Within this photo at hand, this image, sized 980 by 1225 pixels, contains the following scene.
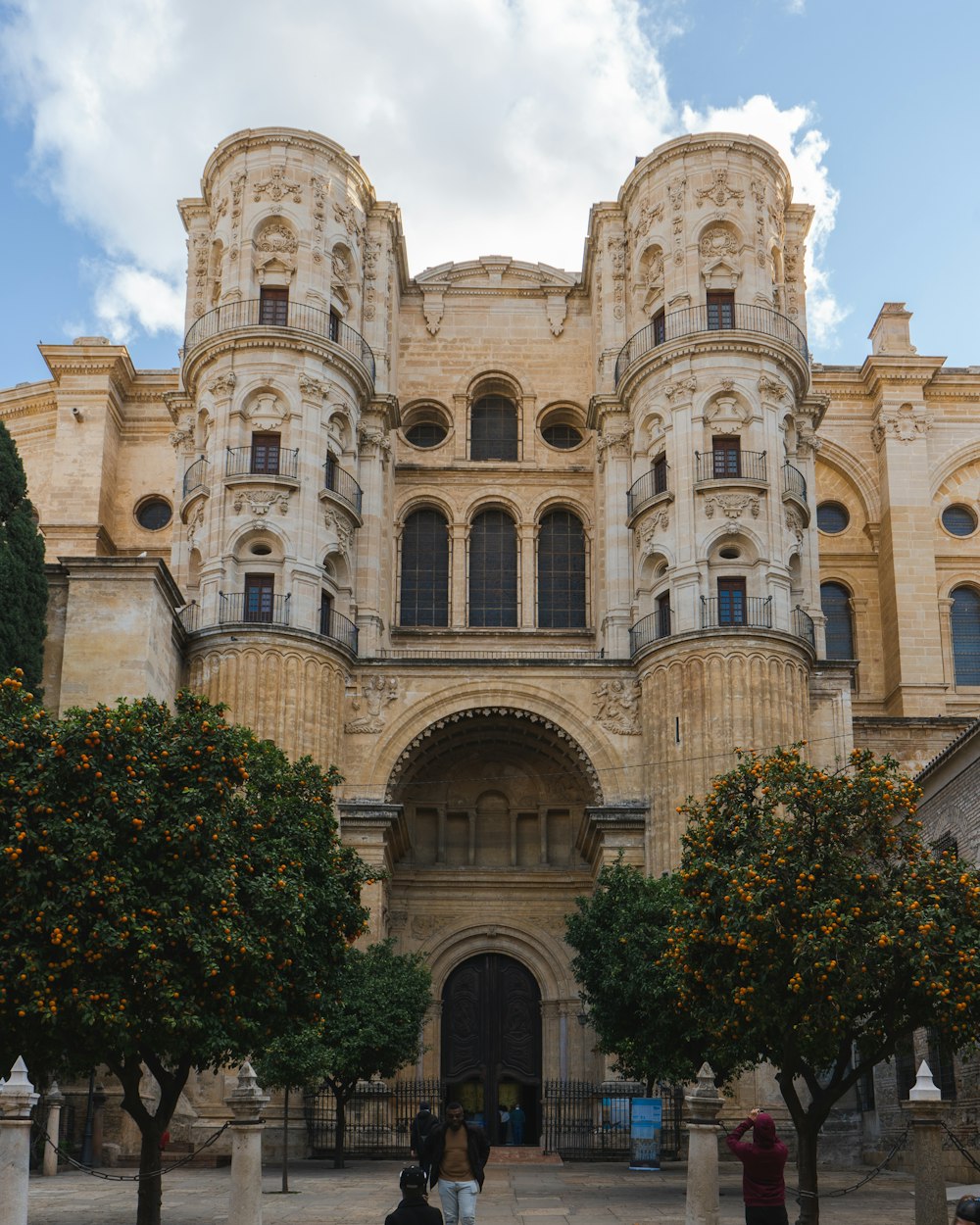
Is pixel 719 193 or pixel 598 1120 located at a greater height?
pixel 719 193

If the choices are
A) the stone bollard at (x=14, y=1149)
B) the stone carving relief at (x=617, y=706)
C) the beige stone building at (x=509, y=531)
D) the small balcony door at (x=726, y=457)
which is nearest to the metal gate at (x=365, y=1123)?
the beige stone building at (x=509, y=531)

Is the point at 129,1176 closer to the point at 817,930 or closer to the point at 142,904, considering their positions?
the point at 142,904

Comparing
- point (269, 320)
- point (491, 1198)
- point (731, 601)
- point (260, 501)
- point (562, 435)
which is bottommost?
point (491, 1198)

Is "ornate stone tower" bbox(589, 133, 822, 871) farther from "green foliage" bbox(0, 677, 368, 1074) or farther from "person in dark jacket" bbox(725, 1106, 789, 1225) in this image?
"person in dark jacket" bbox(725, 1106, 789, 1225)

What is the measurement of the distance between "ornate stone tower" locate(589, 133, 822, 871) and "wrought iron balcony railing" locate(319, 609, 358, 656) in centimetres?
618

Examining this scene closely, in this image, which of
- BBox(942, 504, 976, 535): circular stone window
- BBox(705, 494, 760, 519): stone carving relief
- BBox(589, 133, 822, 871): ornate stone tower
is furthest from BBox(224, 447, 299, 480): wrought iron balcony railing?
BBox(942, 504, 976, 535): circular stone window

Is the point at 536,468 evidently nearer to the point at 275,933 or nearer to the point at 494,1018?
the point at 494,1018

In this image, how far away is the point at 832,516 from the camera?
145 feet

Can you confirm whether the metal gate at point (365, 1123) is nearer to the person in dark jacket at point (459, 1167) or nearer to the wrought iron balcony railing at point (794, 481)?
the wrought iron balcony railing at point (794, 481)

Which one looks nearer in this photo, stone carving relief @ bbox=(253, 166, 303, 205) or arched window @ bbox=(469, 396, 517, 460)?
stone carving relief @ bbox=(253, 166, 303, 205)

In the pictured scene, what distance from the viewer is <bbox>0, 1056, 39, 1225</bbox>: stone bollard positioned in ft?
43.8

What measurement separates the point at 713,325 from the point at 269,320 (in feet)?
35.8

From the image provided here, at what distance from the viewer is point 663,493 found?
36.1 m

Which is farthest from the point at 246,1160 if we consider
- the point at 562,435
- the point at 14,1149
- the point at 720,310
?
the point at 562,435
